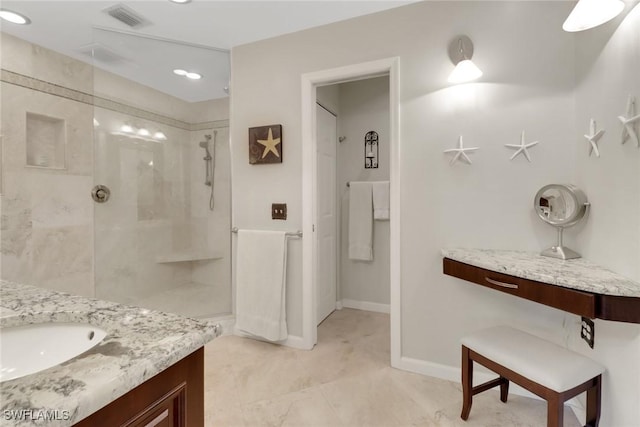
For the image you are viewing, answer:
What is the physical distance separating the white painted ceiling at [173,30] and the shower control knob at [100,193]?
0.95 meters

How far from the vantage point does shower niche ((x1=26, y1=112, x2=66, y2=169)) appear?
2.29 metres

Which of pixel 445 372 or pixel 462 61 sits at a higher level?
pixel 462 61

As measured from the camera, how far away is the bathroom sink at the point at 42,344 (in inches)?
27.0

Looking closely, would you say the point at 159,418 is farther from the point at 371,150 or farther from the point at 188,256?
the point at 371,150

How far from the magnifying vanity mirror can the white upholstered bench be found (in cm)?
48

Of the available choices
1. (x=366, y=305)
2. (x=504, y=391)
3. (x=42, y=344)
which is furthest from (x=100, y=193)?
(x=504, y=391)

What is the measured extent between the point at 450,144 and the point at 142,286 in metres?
2.65

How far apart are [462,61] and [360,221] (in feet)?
5.63

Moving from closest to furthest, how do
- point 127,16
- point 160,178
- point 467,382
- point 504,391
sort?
point 467,382
point 504,391
point 127,16
point 160,178

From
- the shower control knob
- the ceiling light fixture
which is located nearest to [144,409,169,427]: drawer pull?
the shower control knob

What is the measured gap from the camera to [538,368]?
1.22 m

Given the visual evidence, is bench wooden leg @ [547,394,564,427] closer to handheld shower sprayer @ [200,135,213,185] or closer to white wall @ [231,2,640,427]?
white wall @ [231,2,640,427]

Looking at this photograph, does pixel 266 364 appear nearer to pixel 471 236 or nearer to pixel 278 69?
pixel 471 236

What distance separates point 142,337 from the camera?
66 centimetres
